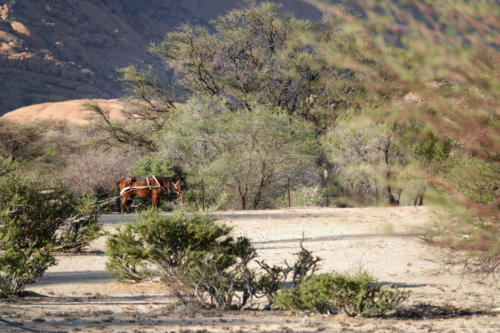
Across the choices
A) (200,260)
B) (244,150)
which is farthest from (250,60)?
(200,260)

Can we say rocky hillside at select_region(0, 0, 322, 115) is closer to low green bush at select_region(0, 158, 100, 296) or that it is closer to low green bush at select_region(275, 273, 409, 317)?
low green bush at select_region(0, 158, 100, 296)

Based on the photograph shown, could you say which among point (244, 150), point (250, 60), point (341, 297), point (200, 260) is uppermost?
point (250, 60)

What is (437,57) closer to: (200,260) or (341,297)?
(341,297)

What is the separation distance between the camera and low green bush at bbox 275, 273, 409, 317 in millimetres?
6246

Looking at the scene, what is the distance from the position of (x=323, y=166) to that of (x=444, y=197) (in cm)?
2175

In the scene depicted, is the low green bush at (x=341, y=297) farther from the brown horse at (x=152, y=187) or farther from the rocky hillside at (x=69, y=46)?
the rocky hillside at (x=69, y=46)

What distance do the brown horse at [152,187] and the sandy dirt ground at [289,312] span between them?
547 centimetres

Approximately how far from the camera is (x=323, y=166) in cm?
2470

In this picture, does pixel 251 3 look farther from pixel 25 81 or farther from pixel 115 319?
pixel 25 81

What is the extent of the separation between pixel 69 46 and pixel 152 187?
8018cm

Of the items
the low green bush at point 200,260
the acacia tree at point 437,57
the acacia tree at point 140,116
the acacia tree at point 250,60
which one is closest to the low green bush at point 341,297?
the low green bush at point 200,260

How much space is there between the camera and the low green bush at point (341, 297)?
6246 mm

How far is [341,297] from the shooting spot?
636cm

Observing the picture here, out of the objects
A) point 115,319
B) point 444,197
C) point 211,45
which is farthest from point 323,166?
point 444,197
